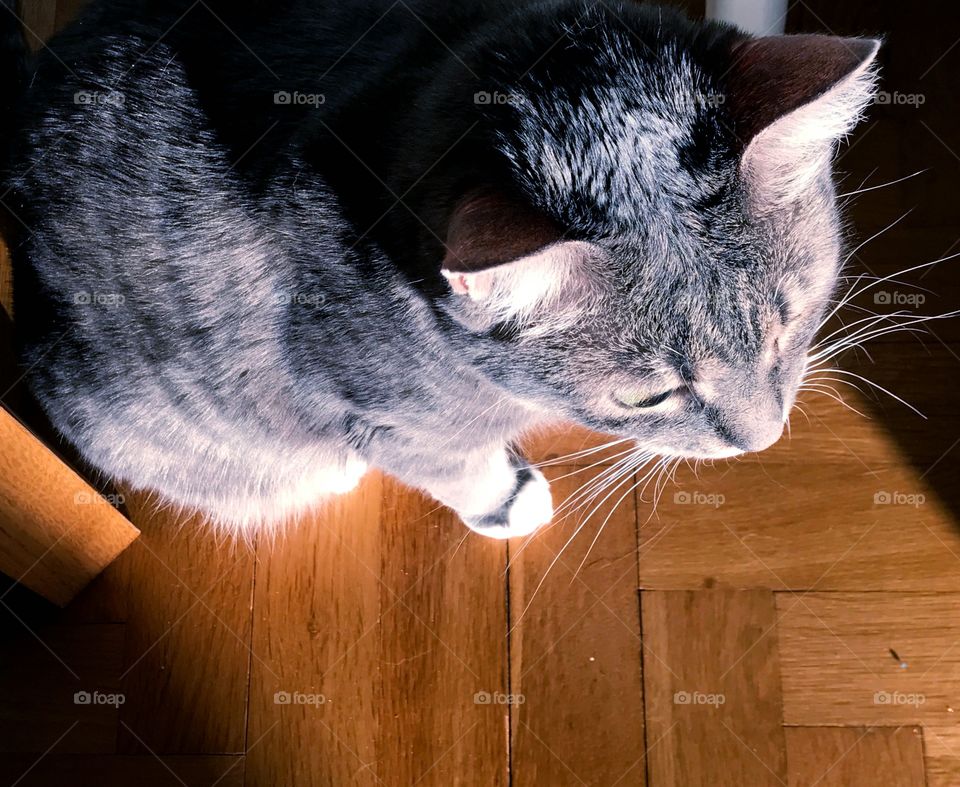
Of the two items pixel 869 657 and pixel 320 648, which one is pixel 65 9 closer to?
pixel 320 648

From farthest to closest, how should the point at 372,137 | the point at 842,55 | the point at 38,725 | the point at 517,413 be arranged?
the point at 38,725, the point at 517,413, the point at 372,137, the point at 842,55

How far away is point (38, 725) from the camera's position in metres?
1.22

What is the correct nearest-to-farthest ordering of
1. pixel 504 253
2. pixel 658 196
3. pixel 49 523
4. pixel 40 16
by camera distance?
pixel 504 253, pixel 658 196, pixel 49 523, pixel 40 16

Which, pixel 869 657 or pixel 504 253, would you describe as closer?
pixel 504 253

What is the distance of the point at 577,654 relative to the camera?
1235 mm

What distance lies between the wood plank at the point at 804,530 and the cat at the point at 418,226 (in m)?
0.35

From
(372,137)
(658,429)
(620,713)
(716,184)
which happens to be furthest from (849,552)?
(372,137)

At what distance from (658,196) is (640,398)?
0.21m

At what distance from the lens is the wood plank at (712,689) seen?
A: 47.2 inches

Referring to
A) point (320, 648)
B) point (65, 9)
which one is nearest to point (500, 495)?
point (320, 648)

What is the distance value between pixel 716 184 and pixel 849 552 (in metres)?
0.76

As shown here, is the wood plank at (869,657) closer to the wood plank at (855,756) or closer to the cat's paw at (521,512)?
the wood plank at (855,756)

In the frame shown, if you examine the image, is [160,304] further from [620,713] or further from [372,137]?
[620,713]

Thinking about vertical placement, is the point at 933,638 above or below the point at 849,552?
below
